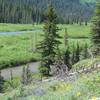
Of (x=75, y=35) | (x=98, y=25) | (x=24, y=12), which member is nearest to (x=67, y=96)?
(x=98, y=25)

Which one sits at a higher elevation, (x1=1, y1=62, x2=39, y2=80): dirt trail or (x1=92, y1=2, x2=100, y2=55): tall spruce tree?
(x1=92, y1=2, x2=100, y2=55): tall spruce tree

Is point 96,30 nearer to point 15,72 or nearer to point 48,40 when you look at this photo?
point 48,40

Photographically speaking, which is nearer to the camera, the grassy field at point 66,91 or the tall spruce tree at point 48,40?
the grassy field at point 66,91

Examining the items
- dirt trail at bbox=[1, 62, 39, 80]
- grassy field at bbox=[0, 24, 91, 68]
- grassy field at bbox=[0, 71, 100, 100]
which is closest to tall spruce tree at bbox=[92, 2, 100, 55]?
dirt trail at bbox=[1, 62, 39, 80]

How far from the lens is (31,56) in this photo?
286 ft

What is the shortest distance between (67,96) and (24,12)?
183301 millimetres

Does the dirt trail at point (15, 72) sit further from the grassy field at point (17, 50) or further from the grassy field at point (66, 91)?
the grassy field at point (66, 91)

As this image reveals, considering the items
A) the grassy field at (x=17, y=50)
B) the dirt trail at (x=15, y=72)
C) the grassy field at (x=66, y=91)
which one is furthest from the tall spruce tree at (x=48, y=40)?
Answer: the grassy field at (x=66, y=91)

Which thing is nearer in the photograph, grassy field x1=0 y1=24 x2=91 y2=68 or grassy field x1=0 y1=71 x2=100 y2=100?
grassy field x1=0 y1=71 x2=100 y2=100

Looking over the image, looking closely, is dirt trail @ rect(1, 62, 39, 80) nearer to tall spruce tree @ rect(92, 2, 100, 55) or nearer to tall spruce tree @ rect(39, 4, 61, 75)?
tall spruce tree @ rect(39, 4, 61, 75)

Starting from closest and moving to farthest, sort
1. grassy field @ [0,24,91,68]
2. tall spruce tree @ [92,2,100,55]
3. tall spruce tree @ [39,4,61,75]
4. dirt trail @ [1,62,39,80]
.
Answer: tall spruce tree @ [92,2,100,55], tall spruce tree @ [39,4,61,75], dirt trail @ [1,62,39,80], grassy field @ [0,24,91,68]

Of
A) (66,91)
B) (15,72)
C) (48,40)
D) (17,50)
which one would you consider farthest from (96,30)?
(17,50)

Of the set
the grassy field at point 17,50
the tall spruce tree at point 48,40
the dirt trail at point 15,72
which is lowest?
the dirt trail at point 15,72

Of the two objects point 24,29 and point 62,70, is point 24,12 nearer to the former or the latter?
point 24,29
